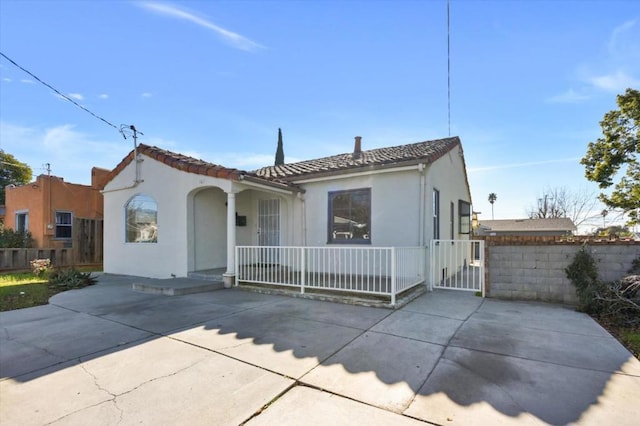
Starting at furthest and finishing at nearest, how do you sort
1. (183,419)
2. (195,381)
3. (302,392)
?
(195,381) < (302,392) < (183,419)

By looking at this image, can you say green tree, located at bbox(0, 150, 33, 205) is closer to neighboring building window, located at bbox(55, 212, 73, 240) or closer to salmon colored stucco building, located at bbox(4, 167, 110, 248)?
salmon colored stucco building, located at bbox(4, 167, 110, 248)

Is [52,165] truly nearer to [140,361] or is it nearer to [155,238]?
[155,238]

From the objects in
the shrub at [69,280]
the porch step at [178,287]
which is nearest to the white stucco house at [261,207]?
the porch step at [178,287]

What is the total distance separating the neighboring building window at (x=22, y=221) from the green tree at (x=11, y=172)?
1109cm

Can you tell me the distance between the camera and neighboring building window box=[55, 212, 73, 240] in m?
14.1

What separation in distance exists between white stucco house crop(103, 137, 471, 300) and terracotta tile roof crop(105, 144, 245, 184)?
0.09ft

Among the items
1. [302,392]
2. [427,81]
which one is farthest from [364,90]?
[302,392]

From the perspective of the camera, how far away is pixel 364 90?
399 inches

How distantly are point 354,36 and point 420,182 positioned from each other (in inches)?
169

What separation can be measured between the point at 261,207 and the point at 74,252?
939 centimetres

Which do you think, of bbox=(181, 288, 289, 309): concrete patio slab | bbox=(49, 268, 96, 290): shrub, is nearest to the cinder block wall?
bbox=(181, 288, 289, 309): concrete patio slab

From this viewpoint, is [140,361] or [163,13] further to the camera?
[163,13]

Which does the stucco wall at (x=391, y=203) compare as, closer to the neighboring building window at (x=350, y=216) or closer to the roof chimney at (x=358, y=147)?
the neighboring building window at (x=350, y=216)

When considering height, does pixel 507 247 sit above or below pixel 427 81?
below
